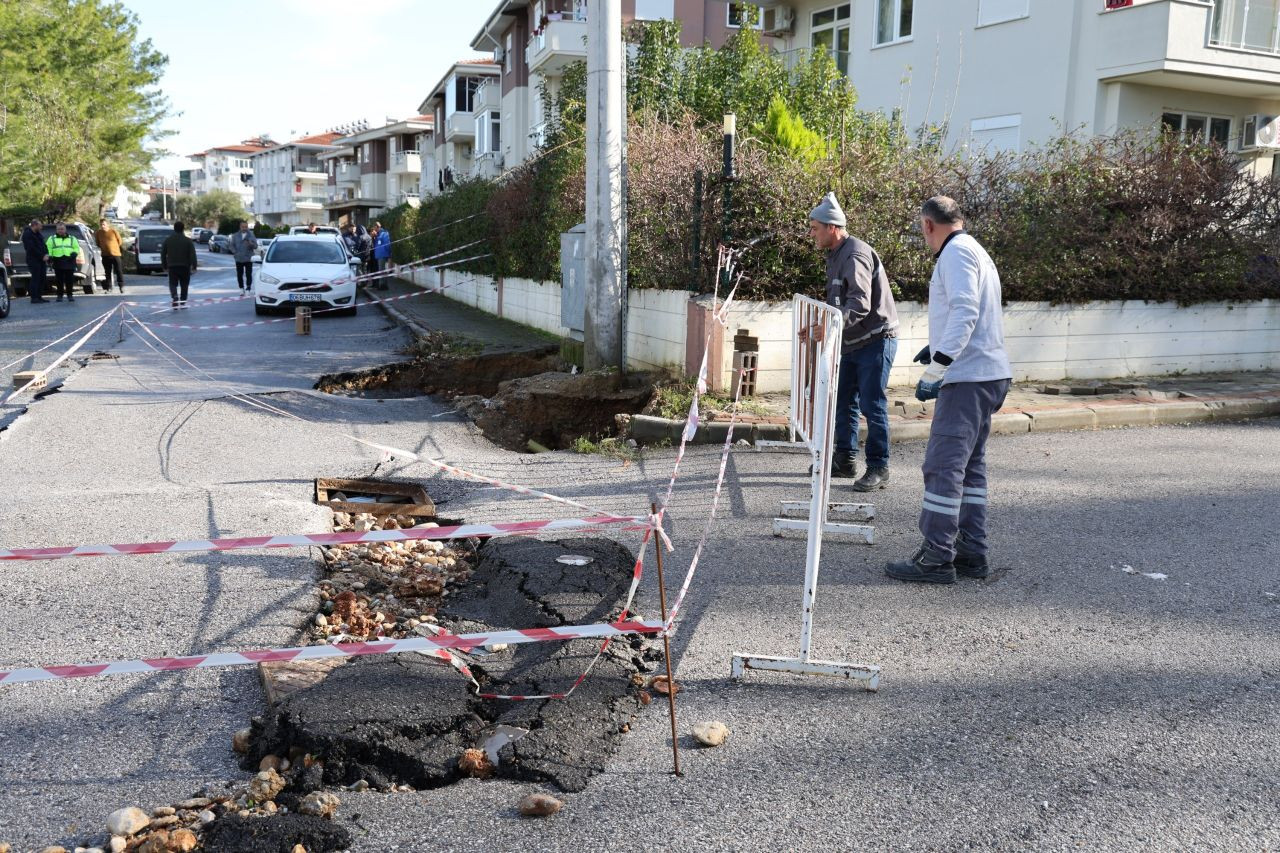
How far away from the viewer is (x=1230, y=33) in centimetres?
1889

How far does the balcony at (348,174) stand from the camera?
83.6 metres

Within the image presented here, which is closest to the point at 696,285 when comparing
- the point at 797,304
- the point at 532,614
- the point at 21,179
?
the point at 797,304

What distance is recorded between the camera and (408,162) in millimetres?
70188

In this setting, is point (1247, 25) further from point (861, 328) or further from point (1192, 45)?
point (861, 328)

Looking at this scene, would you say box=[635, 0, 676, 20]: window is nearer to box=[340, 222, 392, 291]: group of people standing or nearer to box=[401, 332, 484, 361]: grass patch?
box=[340, 222, 392, 291]: group of people standing

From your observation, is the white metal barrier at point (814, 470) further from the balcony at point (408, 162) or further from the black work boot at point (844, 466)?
the balcony at point (408, 162)

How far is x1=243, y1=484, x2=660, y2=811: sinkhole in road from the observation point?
3.56 m

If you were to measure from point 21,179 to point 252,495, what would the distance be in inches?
1428

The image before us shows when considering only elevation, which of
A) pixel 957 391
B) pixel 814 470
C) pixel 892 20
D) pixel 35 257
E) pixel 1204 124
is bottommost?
pixel 814 470

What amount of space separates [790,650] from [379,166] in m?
80.1

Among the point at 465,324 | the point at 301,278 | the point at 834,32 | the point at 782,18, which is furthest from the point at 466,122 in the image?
the point at 465,324

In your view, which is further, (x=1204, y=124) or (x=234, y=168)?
(x=234, y=168)

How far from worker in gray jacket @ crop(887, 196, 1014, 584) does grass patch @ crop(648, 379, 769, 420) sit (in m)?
4.08

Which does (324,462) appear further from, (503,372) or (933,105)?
(933,105)
